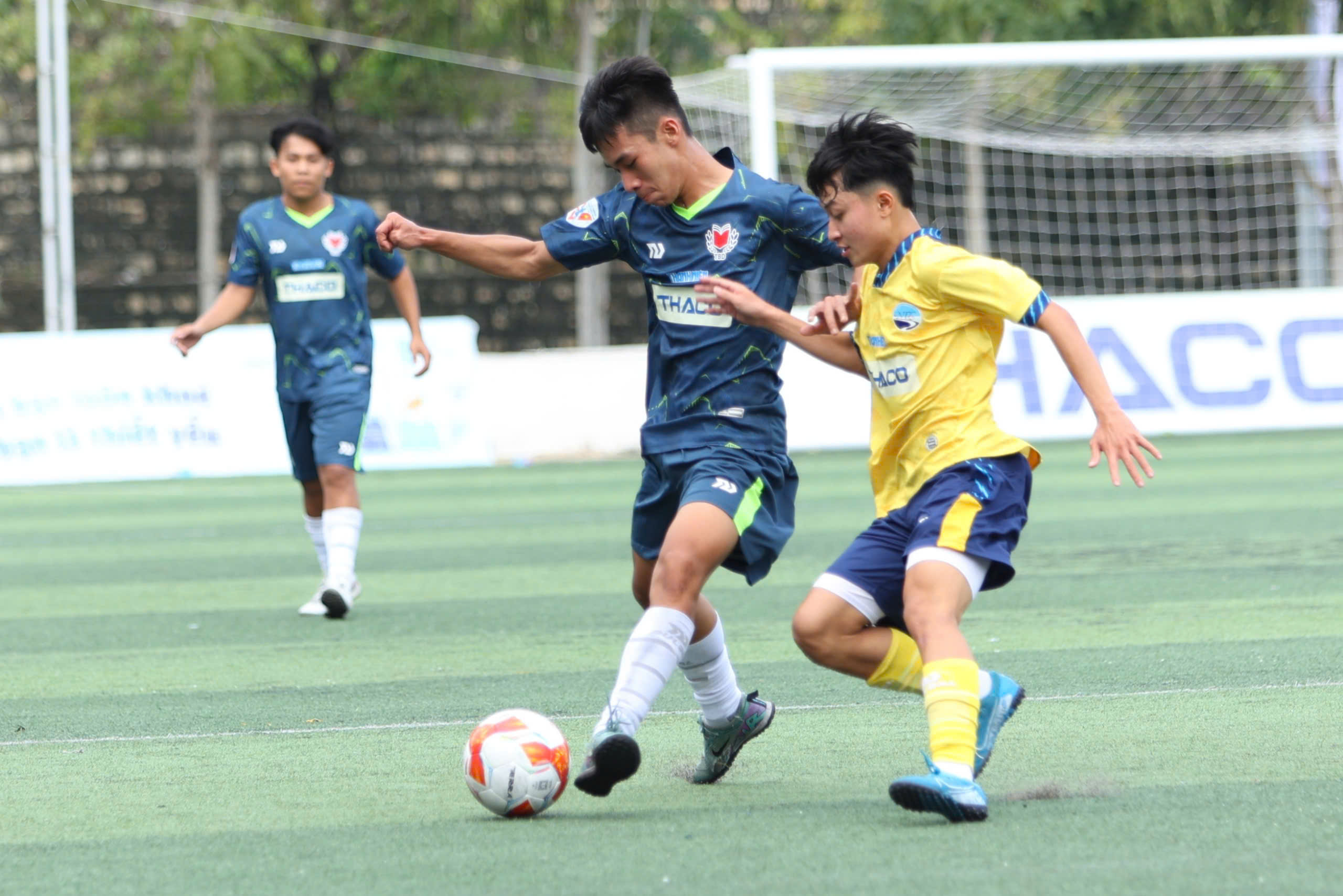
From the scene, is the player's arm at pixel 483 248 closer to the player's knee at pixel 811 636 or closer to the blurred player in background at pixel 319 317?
the player's knee at pixel 811 636

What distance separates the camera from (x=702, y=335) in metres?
4.48

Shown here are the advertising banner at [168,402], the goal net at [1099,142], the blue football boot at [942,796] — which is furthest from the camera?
the goal net at [1099,142]

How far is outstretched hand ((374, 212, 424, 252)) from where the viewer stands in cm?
466

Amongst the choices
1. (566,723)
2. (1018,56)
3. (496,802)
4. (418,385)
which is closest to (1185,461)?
(1018,56)

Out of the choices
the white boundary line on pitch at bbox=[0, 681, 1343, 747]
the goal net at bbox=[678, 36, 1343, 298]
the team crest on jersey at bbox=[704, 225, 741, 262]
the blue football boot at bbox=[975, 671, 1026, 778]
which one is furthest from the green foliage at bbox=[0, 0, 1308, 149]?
the blue football boot at bbox=[975, 671, 1026, 778]

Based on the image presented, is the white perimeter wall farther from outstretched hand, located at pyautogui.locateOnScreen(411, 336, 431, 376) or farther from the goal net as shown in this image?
outstretched hand, located at pyautogui.locateOnScreen(411, 336, 431, 376)

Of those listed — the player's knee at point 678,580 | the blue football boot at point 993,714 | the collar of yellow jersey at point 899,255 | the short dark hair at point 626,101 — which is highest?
the short dark hair at point 626,101

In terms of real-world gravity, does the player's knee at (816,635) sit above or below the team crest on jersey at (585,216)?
below

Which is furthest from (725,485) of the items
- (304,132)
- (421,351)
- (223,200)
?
(223,200)

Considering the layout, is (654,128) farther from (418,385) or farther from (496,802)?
(418,385)

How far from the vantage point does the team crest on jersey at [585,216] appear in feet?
15.5

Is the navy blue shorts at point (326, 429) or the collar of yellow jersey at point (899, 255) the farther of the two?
the navy blue shorts at point (326, 429)

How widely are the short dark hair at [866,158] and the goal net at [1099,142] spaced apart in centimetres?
1192

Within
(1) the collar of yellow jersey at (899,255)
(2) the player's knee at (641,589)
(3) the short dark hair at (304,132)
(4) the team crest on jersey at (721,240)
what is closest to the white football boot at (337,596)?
(3) the short dark hair at (304,132)
